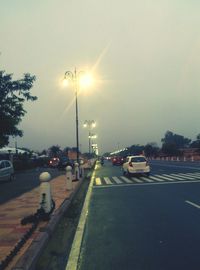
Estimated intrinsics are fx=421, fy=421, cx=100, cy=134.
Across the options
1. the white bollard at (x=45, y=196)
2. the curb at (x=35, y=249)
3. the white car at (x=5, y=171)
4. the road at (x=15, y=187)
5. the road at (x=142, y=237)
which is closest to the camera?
the curb at (x=35, y=249)

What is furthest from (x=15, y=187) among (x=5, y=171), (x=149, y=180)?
(x=149, y=180)

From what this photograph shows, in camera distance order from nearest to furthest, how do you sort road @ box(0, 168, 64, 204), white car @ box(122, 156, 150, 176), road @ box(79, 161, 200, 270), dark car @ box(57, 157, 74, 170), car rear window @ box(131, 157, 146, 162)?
1. road @ box(79, 161, 200, 270)
2. road @ box(0, 168, 64, 204)
3. white car @ box(122, 156, 150, 176)
4. car rear window @ box(131, 157, 146, 162)
5. dark car @ box(57, 157, 74, 170)

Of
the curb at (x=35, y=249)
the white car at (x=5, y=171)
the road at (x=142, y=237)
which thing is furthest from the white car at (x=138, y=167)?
the curb at (x=35, y=249)

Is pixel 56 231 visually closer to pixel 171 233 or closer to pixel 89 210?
pixel 171 233

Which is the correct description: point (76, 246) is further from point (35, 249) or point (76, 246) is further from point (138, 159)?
point (138, 159)

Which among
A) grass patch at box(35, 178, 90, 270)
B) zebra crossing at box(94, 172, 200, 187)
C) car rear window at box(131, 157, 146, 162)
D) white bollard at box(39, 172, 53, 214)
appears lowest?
grass patch at box(35, 178, 90, 270)

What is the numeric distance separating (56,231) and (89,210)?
138 inches

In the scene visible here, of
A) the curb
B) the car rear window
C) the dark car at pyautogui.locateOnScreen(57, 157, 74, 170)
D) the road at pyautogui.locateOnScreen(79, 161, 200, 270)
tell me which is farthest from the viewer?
the dark car at pyautogui.locateOnScreen(57, 157, 74, 170)

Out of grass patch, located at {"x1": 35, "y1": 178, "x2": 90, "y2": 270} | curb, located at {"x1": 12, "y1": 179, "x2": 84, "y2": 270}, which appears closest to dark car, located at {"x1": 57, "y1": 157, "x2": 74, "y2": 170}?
grass patch, located at {"x1": 35, "y1": 178, "x2": 90, "y2": 270}

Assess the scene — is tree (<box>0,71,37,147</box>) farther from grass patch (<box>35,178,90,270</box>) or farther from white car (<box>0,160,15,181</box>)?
grass patch (<box>35,178,90,270</box>)

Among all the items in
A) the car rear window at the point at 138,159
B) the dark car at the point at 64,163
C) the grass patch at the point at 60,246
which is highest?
the dark car at the point at 64,163

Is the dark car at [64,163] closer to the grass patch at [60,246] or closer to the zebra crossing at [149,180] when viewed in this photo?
the zebra crossing at [149,180]

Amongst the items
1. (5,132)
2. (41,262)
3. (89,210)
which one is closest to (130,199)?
(89,210)

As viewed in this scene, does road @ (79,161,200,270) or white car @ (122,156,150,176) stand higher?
white car @ (122,156,150,176)
